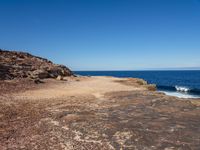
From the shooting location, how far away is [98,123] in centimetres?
1419

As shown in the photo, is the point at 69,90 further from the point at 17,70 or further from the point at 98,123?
the point at 17,70

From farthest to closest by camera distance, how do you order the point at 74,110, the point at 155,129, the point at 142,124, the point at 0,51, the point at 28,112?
the point at 0,51 → the point at 74,110 → the point at 28,112 → the point at 142,124 → the point at 155,129

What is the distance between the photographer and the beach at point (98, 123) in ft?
36.3

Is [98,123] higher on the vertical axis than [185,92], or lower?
higher

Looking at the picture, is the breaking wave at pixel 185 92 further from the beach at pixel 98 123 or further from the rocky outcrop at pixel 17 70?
the beach at pixel 98 123

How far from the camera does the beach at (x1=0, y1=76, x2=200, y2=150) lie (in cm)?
1105

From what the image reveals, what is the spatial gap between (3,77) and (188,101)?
2284 centimetres

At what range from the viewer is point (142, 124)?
14039 millimetres

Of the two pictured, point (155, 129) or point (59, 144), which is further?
point (155, 129)

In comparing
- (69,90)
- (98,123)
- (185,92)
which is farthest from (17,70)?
(185,92)

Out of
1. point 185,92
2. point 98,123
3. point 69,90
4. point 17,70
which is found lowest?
point 185,92

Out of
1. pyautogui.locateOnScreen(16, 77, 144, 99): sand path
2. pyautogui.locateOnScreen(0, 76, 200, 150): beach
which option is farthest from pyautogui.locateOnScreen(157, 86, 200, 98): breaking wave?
pyautogui.locateOnScreen(0, 76, 200, 150): beach

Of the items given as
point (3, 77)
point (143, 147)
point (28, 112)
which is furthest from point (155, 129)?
point (3, 77)

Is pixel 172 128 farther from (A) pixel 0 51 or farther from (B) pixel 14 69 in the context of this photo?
(A) pixel 0 51
